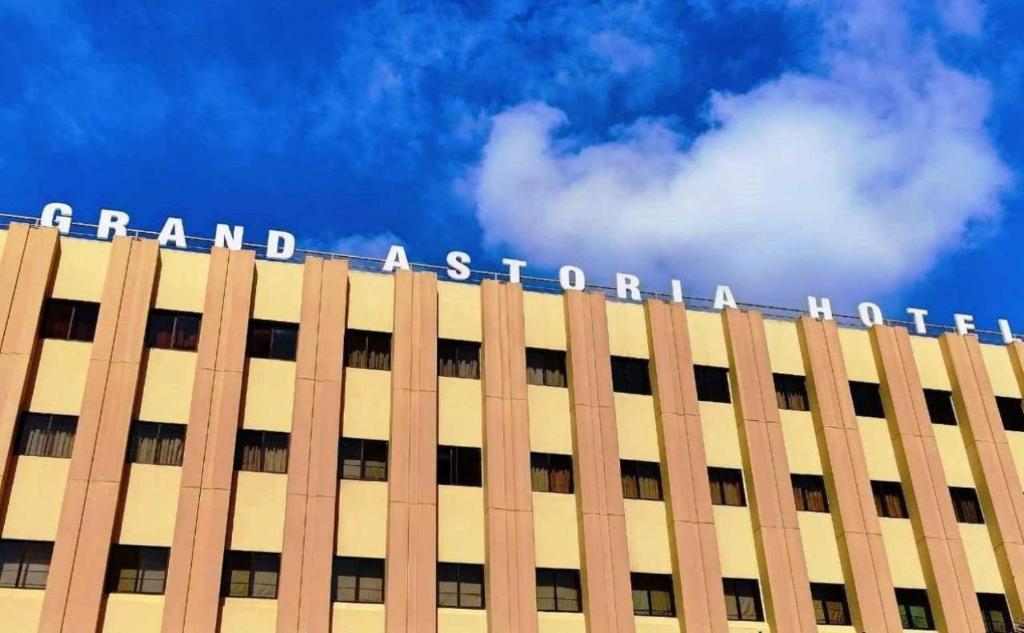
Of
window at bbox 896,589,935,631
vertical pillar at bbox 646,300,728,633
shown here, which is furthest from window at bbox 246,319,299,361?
window at bbox 896,589,935,631

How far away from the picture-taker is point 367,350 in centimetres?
4753

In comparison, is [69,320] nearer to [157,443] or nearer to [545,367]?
[157,443]

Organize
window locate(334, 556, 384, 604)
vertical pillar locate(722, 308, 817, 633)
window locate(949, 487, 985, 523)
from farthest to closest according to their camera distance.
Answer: window locate(949, 487, 985, 523), vertical pillar locate(722, 308, 817, 633), window locate(334, 556, 384, 604)

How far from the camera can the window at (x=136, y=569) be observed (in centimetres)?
3988

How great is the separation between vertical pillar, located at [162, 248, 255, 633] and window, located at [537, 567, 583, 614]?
12.7m

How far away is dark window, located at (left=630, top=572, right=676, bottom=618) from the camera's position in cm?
4419

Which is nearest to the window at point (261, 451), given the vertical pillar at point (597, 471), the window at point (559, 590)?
the window at point (559, 590)

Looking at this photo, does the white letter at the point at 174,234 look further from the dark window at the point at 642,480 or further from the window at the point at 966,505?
the window at the point at 966,505

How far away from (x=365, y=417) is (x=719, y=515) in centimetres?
1603

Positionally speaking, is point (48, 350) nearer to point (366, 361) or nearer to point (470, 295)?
point (366, 361)

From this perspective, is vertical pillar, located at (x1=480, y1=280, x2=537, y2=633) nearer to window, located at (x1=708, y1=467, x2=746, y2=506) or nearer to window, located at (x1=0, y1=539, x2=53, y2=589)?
window, located at (x1=708, y1=467, x2=746, y2=506)

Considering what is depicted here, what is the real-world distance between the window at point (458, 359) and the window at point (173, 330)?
415 inches

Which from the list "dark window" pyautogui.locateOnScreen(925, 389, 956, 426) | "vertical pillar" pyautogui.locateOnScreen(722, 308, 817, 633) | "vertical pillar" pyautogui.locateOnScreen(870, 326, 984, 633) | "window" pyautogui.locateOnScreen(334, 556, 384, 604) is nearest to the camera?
"window" pyautogui.locateOnScreen(334, 556, 384, 604)

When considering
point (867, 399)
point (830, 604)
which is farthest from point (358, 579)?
point (867, 399)
